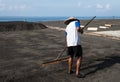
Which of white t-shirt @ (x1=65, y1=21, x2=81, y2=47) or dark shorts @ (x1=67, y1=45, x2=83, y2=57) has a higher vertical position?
white t-shirt @ (x1=65, y1=21, x2=81, y2=47)

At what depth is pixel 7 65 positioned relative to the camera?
9016mm

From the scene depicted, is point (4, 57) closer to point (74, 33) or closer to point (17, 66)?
point (17, 66)

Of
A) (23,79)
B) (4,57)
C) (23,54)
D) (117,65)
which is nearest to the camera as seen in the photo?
(23,79)

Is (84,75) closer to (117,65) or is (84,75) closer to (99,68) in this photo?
(99,68)

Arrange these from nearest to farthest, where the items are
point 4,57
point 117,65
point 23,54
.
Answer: point 117,65 → point 4,57 → point 23,54

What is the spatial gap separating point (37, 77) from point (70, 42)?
4.94ft

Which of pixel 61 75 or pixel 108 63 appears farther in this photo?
pixel 108 63

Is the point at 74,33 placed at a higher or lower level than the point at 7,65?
higher

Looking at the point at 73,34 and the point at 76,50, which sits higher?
the point at 73,34

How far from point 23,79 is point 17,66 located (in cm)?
172

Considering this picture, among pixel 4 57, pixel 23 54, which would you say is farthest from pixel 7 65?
pixel 23 54

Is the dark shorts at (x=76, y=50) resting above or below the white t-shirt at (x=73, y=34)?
below

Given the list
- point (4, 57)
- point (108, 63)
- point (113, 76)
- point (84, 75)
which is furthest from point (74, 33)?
point (4, 57)

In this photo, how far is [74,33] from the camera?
7.45 meters
